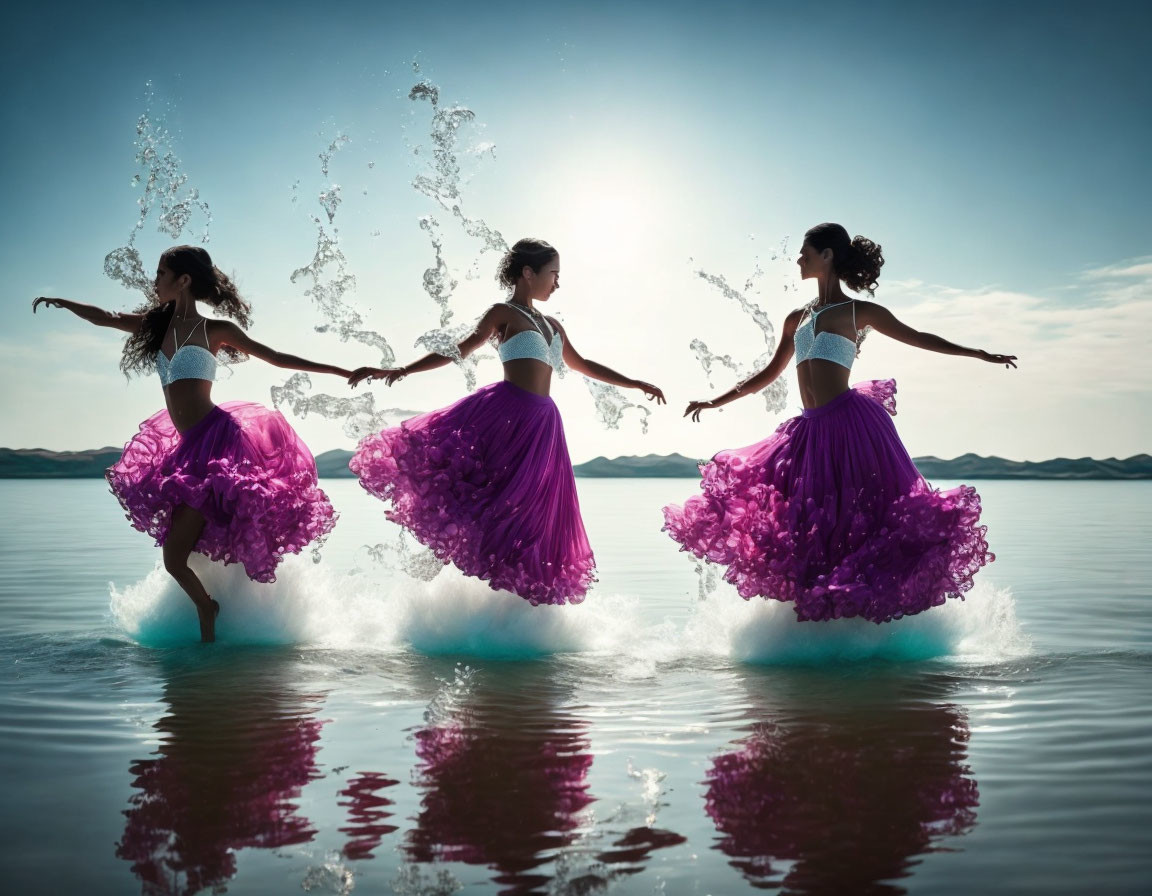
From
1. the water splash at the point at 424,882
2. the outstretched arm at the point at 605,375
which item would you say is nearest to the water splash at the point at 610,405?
the outstretched arm at the point at 605,375

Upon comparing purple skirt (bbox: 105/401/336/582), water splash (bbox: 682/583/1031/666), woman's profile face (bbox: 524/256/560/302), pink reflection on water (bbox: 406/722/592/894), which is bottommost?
pink reflection on water (bbox: 406/722/592/894)

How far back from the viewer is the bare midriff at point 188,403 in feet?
23.6

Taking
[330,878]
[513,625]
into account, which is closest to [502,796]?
[330,878]

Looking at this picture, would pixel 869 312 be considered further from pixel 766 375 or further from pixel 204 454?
pixel 204 454

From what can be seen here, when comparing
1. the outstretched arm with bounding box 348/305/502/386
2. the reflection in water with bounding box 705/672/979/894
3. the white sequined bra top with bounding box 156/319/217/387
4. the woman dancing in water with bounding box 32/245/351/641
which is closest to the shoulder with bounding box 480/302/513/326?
the outstretched arm with bounding box 348/305/502/386

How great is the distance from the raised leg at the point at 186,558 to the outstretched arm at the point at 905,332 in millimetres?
4565

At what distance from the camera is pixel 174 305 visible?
7371 millimetres

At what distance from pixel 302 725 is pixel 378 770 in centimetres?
86

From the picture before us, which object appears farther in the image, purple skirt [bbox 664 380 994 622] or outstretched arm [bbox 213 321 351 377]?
outstretched arm [bbox 213 321 351 377]

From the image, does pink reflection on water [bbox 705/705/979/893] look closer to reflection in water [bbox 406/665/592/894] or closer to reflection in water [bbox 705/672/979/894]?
reflection in water [bbox 705/672/979/894]

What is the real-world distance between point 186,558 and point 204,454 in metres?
0.70

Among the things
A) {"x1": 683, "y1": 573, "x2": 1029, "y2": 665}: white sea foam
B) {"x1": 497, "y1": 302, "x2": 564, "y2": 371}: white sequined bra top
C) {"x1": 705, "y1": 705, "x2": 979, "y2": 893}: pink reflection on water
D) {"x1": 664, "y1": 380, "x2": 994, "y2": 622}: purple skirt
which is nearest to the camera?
{"x1": 705, "y1": 705, "x2": 979, "y2": 893}: pink reflection on water

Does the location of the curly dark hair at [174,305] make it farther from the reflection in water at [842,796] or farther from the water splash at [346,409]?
the reflection in water at [842,796]

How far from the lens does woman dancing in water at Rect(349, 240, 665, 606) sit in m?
6.73
